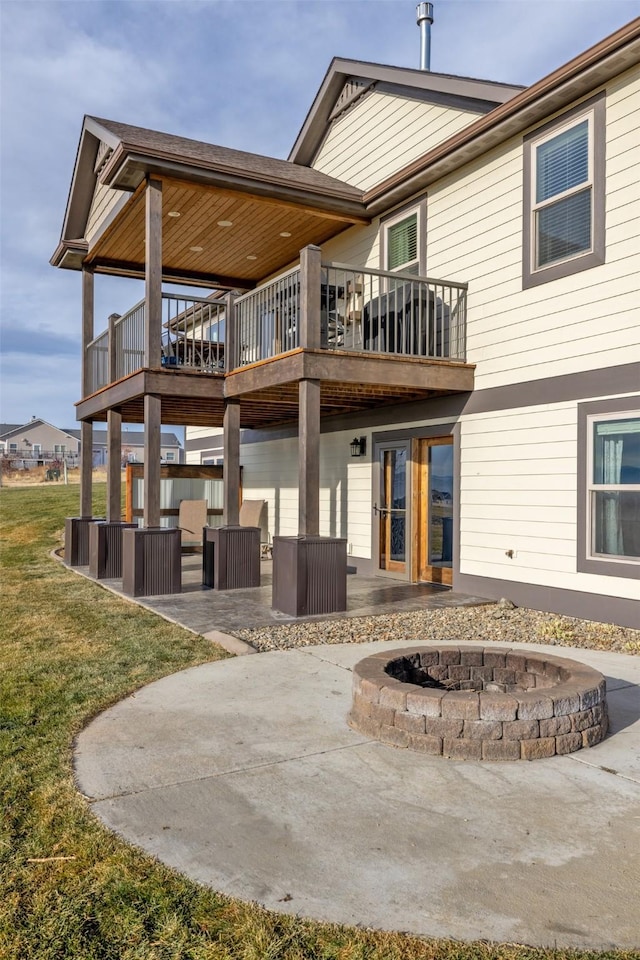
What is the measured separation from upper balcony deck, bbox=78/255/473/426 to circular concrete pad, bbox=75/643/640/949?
14.7 feet

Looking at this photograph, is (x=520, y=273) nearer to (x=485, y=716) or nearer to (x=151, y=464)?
(x=151, y=464)

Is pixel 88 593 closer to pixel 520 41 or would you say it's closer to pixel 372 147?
pixel 372 147

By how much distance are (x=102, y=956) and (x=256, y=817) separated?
1.03 metres

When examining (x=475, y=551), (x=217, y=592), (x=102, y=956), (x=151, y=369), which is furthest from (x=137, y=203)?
(x=102, y=956)

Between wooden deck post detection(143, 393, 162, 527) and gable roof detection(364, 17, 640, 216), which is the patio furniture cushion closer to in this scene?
wooden deck post detection(143, 393, 162, 527)

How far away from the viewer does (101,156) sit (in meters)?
11.0

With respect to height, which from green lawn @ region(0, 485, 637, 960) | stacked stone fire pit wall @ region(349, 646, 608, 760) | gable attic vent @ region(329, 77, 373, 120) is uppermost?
gable attic vent @ region(329, 77, 373, 120)

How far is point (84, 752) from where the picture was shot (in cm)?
377

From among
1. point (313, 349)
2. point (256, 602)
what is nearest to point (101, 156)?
point (313, 349)

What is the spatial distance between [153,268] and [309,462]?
3.28 metres

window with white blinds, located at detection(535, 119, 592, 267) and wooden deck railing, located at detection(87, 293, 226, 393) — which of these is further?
wooden deck railing, located at detection(87, 293, 226, 393)

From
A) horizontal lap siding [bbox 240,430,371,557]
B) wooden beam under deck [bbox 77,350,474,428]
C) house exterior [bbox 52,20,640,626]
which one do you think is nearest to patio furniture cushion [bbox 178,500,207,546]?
horizontal lap siding [bbox 240,430,371,557]

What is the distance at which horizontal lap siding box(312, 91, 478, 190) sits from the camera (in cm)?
982

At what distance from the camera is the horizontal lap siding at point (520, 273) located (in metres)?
6.86
